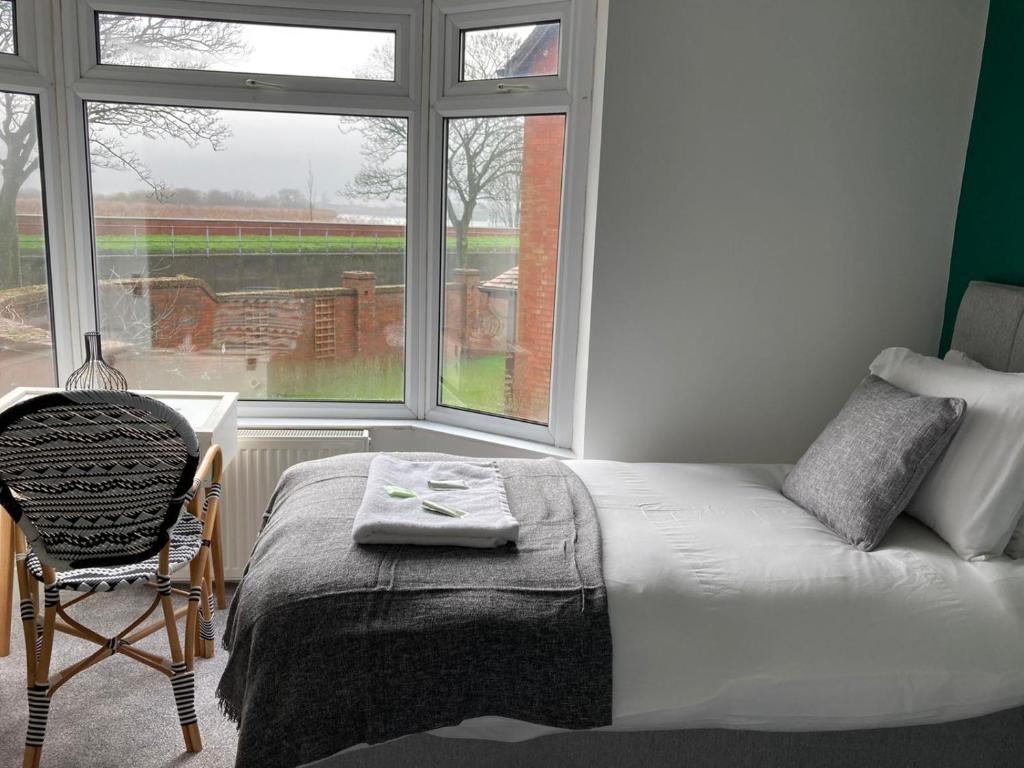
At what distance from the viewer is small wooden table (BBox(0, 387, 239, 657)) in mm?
2789

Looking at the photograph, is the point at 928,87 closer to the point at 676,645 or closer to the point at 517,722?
the point at 676,645

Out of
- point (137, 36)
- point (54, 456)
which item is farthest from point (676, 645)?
point (137, 36)

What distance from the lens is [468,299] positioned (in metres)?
3.48

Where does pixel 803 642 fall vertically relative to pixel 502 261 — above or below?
below

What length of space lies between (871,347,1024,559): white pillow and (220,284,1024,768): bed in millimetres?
89

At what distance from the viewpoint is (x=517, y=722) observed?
6.31 ft

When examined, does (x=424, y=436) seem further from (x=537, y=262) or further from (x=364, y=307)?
(x=537, y=262)

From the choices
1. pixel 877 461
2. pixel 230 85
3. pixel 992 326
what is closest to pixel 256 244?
pixel 230 85

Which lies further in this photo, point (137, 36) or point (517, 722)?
point (137, 36)

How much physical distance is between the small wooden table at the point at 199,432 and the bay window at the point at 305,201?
333mm

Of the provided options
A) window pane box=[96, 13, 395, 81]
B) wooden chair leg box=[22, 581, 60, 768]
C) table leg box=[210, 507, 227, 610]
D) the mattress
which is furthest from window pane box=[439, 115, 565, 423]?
wooden chair leg box=[22, 581, 60, 768]

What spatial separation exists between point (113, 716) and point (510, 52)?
251cm

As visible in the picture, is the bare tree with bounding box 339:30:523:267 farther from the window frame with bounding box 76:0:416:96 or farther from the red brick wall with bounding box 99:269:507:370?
the red brick wall with bounding box 99:269:507:370

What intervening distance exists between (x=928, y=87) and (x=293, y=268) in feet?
7.73
